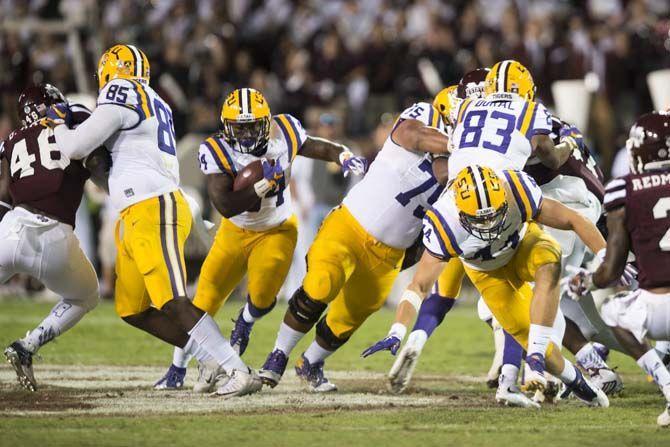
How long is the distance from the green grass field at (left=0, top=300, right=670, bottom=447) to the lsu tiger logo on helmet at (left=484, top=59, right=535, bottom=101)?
1836 millimetres

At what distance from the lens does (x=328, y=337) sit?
23.9 feet

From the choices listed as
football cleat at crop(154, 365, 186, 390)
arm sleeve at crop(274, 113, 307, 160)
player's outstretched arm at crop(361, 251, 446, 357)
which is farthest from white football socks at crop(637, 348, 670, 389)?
football cleat at crop(154, 365, 186, 390)

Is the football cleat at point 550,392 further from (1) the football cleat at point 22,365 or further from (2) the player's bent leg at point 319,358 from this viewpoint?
(1) the football cleat at point 22,365

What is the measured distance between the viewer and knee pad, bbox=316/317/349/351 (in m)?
7.28

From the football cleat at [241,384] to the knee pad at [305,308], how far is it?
570 mm

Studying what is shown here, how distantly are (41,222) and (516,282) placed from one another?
112 inches

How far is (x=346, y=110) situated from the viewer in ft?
48.8

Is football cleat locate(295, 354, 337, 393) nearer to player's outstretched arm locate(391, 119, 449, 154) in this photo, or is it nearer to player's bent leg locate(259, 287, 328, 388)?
player's bent leg locate(259, 287, 328, 388)

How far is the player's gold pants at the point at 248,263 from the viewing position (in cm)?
754

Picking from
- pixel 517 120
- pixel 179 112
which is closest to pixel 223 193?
pixel 517 120

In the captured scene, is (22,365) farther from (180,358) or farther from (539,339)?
(539,339)

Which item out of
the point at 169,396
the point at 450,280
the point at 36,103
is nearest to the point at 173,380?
the point at 169,396

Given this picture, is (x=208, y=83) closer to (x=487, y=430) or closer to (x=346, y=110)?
(x=346, y=110)

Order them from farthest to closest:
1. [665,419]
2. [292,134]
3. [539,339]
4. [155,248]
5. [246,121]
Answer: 1. [292,134]
2. [246,121]
3. [155,248]
4. [539,339]
5. [665,419]
